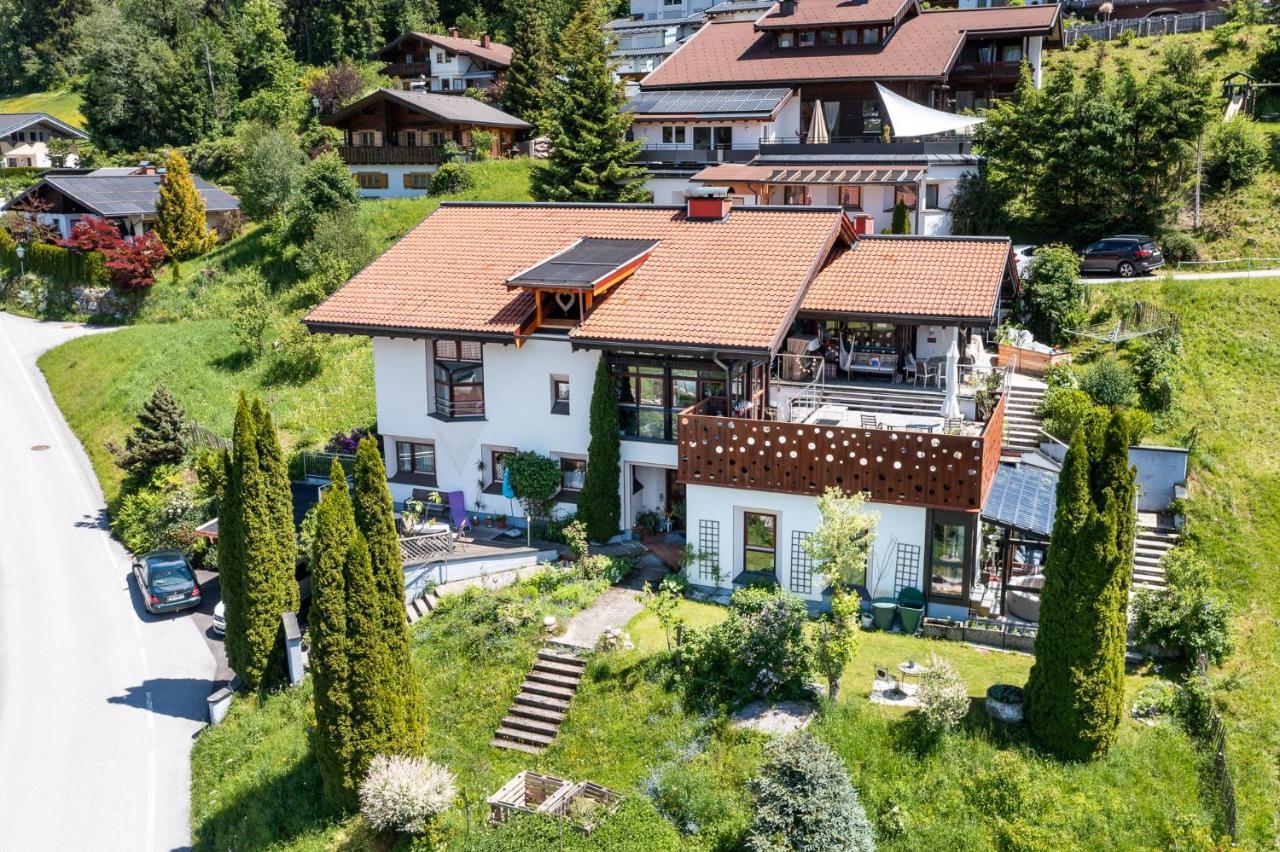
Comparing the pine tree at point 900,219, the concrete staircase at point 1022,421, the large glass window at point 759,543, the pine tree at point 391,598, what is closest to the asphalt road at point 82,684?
the pine tree at point 391,598

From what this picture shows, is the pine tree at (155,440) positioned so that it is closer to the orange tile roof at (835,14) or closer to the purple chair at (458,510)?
the purple chair at (458,510)

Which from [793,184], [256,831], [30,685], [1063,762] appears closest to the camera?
[1063,762]

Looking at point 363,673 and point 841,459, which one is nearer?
point 363,673

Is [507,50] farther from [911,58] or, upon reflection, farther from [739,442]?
[739,442]

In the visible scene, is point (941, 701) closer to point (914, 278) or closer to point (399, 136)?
point (914, 278)

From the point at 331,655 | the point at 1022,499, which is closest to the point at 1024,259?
the point at 1022,499

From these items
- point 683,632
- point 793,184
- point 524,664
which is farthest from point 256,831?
point 793,184
